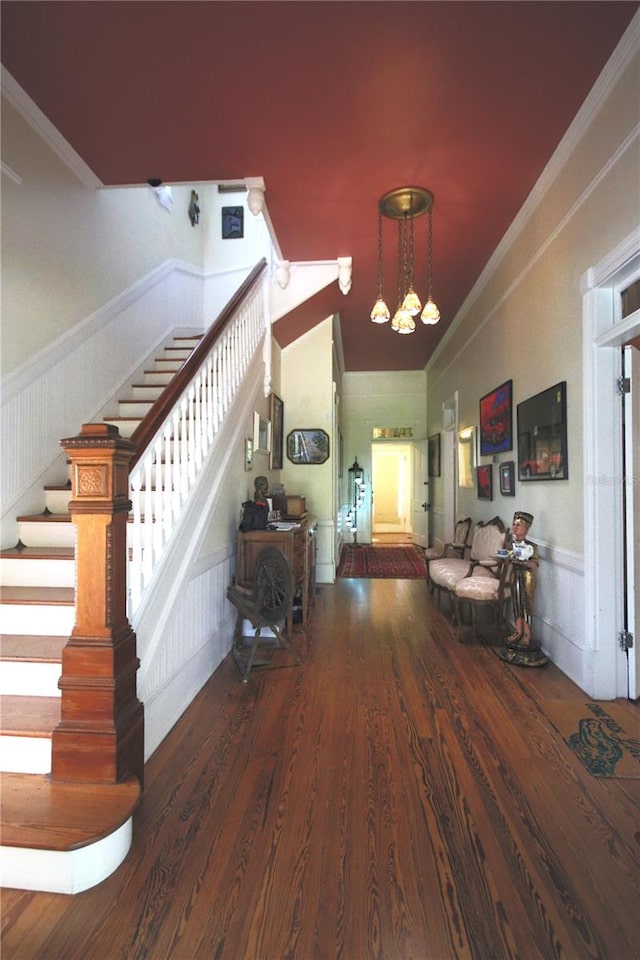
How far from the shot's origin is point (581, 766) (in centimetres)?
200

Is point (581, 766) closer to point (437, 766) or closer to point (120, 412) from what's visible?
point (437, 766)

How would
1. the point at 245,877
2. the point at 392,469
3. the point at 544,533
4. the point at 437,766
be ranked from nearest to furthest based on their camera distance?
the point at 245,877 < the point at 437,766 < the point at 544,533 < the point at 392,469

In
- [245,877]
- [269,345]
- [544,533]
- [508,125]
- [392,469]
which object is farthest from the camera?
[392,469]

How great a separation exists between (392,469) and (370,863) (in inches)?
441

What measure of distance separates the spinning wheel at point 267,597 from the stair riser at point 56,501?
125 centimetres

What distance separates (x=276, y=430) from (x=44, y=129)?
3105mm

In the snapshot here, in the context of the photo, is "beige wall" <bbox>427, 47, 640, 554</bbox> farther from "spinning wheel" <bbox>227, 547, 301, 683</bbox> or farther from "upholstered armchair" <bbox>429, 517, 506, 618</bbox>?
"spinning wheel" <bbox>227, 547, 301, 683</bbox>

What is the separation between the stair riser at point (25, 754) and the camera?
166cm

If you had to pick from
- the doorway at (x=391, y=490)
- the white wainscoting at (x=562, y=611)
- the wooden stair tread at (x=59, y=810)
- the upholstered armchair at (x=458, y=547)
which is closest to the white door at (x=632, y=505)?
the white wainscoting at (x=562, y=611)

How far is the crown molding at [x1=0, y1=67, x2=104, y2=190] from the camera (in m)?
2.35

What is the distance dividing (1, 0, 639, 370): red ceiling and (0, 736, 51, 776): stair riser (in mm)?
3085

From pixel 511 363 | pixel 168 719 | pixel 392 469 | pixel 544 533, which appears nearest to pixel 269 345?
pixel 511 363

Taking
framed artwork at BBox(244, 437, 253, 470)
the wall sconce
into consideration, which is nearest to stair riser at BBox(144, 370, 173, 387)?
framed artwork at BBox(244, 437, 253, 470)

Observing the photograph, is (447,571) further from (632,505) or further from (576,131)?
(576,131)
